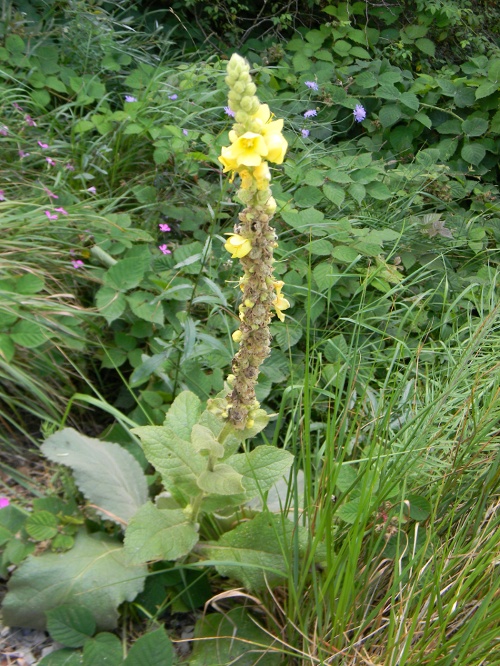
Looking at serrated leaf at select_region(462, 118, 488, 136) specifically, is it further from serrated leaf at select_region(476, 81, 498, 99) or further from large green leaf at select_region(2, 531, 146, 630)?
large green leaf at select_region(2, 531, 146, 630)

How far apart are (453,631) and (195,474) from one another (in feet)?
2.34

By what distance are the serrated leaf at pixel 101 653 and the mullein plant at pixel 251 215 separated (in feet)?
2.02

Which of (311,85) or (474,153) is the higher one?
(311,85)

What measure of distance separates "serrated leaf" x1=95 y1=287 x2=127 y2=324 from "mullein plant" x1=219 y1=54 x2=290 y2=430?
0.76 metres

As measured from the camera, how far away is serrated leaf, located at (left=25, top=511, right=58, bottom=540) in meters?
1.64

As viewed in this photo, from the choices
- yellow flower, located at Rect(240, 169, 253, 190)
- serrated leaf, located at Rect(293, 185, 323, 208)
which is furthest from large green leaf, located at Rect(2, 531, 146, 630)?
serrated leaf, located at Rect(293, 185, 323, 208)

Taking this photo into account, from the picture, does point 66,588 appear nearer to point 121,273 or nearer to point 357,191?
Result: point 121,273

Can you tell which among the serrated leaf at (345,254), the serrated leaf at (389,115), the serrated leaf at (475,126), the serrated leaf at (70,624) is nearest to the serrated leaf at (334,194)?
the serrated leaf at (345,254)

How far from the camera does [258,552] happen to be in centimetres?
162

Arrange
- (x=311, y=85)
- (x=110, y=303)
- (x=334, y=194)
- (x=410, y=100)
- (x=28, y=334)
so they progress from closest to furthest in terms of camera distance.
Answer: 1. (x=28, y=334)
2. (x=110, y=303)
3. (x=334, y=194)
4. (x=311, y=85)
5. (x=410, y=100)

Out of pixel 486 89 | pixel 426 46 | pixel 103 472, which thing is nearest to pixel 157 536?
pixel 103 472

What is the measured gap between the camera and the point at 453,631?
1.51m

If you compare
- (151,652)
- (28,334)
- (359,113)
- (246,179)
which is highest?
(246,179)

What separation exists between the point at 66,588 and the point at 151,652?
1.05 ft
